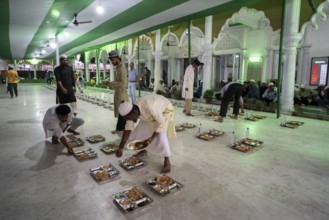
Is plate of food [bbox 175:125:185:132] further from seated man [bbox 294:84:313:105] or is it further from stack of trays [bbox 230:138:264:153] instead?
seated man [bbox 294:84:313:105]

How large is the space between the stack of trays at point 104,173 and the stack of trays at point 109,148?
1.92 feet

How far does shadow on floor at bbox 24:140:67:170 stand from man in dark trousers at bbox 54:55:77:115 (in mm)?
1197

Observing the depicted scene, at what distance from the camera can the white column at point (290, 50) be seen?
6324 millimetres

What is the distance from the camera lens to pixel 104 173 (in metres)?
2.72

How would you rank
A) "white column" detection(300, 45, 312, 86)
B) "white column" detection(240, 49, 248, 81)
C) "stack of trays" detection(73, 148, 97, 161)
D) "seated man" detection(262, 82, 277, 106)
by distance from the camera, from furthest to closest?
"white column" detection(240, 49, 248, 81)
"white column" detection(300, 45, 312, 86)
"seated man" detection(262, 82, 277, 106)
"stack of trays" detection(73, 148, 97, 161)

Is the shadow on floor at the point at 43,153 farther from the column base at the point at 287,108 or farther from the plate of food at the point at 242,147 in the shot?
the column base at the point at 287,108

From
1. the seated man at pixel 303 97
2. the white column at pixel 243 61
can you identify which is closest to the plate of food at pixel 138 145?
the seated man at pixel 303 97

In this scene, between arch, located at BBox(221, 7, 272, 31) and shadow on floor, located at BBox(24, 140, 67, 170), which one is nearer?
shadow on floor, located at BBox(24, 140, 67, 170)

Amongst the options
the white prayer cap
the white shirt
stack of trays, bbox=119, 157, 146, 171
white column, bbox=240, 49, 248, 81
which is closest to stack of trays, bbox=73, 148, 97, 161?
the white shirt

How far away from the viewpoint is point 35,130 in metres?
4.93

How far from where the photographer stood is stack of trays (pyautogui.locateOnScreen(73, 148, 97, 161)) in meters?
3.26

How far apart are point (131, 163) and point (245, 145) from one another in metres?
2.01

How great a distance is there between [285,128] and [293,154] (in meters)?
1.75


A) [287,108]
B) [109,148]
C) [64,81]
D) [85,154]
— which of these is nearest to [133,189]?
[85,154]
